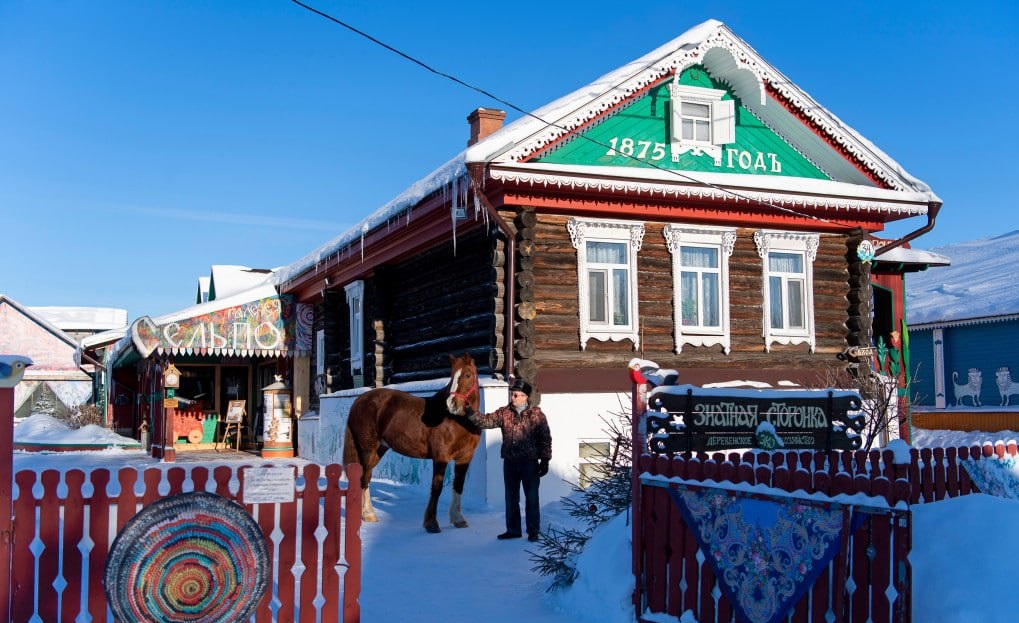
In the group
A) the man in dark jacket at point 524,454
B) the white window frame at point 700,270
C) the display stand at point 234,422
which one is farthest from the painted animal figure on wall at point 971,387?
the man in dark jacket at point 524,454

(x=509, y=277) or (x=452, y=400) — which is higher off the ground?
(x=509, y=277)

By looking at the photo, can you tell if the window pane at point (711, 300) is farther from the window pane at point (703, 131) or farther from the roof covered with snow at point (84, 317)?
the roof covered with snow at point (84, 317)

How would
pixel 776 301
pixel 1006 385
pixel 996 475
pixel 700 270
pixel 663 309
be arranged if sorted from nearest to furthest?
pixel 996 475 < pixel 663 309 < pixel 700 270 < pixel 776 301 < pixel 1006 385

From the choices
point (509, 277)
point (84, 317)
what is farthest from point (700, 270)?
point (84, 317)

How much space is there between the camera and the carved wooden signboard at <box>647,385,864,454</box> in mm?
7141

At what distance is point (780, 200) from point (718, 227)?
3.58ft

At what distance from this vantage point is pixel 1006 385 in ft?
→ 96.9

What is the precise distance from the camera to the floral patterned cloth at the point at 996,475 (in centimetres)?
927

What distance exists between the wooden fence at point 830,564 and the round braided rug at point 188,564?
260cm

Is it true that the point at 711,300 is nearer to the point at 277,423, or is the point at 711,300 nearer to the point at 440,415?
the point at 440,415

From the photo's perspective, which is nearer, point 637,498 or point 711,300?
point 637,498

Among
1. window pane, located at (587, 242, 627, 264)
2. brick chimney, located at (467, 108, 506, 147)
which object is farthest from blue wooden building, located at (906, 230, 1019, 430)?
brick chimney, located at (467, 108, 506, 147)

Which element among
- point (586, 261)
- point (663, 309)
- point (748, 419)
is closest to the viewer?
point (748, 419)

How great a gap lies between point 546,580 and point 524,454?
226 centimetres
